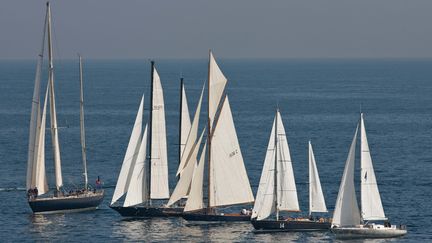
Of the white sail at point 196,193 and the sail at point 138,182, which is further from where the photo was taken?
the sail at point 138,182

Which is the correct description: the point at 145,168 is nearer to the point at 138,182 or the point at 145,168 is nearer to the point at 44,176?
the point at 138,182

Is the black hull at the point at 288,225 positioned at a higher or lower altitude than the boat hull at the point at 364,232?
higher

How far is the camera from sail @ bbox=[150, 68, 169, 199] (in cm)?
9112

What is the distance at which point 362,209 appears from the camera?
82.4m

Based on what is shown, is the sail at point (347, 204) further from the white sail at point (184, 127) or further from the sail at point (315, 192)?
the white sail at point (184, 127)

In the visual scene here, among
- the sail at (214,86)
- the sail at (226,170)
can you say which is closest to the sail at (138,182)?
the sail at (226,170)

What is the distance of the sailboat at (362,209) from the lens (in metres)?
81.6

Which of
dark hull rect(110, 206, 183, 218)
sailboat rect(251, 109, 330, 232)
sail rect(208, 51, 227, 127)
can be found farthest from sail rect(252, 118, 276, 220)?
dark hull rect(110, 206, 183, 218)

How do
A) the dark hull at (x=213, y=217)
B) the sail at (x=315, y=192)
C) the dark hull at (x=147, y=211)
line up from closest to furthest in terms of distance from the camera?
the sail at (x=315, y=192) → the dark hull at (x=213, y=217) → the dark hull at (x=147, y=211)

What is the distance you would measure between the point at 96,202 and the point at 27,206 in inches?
305

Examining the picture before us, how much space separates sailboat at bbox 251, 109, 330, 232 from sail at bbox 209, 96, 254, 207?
459cm

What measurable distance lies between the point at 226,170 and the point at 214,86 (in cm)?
716

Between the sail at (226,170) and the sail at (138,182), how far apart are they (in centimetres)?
657

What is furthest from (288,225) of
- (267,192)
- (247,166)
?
(247,166)
